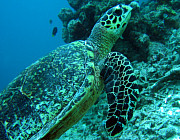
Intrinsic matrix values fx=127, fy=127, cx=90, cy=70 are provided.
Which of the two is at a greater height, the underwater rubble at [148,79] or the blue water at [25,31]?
the blue water at [25,31]

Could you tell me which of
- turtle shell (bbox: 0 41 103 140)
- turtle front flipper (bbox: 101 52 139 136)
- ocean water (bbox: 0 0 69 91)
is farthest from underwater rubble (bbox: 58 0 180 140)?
ocean water (bbox: 0 0 69 91)

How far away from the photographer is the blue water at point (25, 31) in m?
77.7

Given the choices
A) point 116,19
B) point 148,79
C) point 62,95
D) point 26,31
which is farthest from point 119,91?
point 26,31

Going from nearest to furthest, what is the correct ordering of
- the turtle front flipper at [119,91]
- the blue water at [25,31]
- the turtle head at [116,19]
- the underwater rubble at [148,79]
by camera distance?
the underwater rubble at [148,79]
the turtle front flipper at [119,91]
the turtle head at [116,19]
the blue water at [25,31]

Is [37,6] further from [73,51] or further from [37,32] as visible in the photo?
[73,51]

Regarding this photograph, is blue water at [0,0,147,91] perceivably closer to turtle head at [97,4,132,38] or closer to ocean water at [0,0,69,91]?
ocean water at [0,0,69,91]

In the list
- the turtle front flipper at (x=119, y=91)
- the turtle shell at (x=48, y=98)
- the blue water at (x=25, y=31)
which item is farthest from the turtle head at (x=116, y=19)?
the blue water at (x=25, y=31)

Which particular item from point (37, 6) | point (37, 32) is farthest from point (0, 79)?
point (37, 6)

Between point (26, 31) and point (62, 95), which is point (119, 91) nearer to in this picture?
point (62, 95)

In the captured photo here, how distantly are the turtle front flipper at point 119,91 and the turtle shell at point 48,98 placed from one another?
318 millimetres

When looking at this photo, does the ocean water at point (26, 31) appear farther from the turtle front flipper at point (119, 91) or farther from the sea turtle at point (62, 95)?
the turtle front flipper at point (119, 91)

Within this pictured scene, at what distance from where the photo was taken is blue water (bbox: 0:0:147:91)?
77.7m

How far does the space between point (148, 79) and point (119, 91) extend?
75 centimetres

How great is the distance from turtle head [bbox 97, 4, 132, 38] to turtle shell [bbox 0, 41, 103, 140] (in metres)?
1.28
